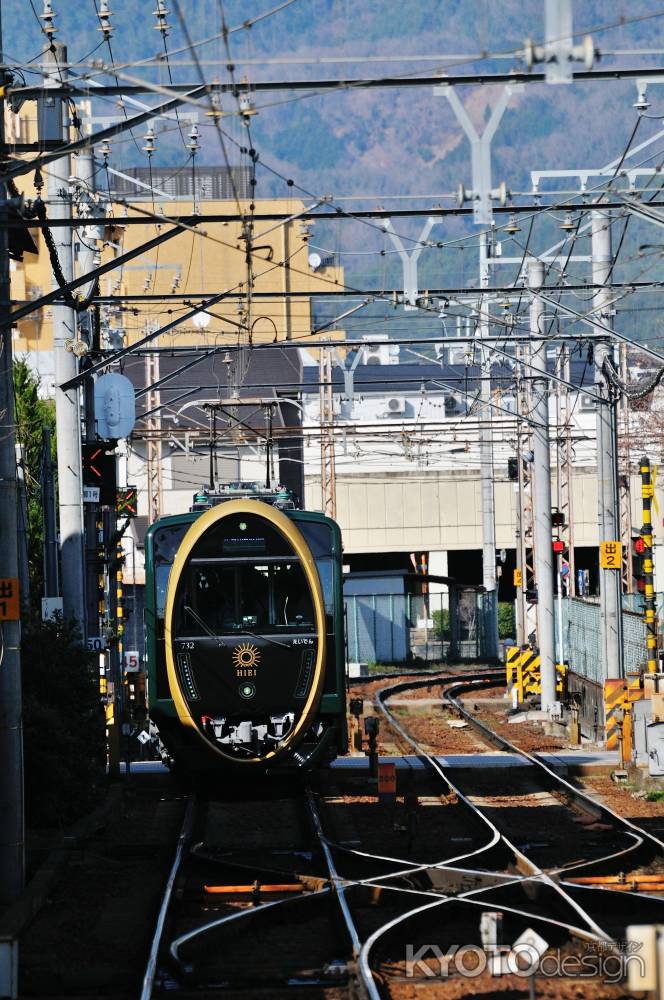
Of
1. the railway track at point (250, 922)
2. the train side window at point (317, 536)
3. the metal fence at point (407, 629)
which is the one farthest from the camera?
the metal fence at point (407, 629)

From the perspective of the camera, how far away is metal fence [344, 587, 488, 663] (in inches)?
1884

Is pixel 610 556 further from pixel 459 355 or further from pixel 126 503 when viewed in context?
pixel 459 355

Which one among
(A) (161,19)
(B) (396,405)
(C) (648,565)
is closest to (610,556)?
(C) (648,565)

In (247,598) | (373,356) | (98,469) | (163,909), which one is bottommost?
(163,909)

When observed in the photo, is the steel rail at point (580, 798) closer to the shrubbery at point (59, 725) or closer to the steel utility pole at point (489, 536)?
the shrubbery at point (59, 725)

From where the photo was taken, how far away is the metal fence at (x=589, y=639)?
2619 centimetres

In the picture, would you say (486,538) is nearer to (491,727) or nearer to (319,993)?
(491,727)

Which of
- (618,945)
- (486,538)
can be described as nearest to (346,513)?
(486,538)

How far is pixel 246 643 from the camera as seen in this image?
16.4 meters

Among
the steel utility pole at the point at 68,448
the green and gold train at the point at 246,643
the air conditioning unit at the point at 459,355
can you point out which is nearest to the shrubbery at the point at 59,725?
A: the green and gold train at the point at 246,643

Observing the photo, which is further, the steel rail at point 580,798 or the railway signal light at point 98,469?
the railway signal light at point 98,469

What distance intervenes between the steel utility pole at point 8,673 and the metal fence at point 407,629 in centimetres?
3354

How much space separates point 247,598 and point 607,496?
8710mm

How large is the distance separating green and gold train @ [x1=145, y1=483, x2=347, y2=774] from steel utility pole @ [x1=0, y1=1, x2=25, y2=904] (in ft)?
12.4
